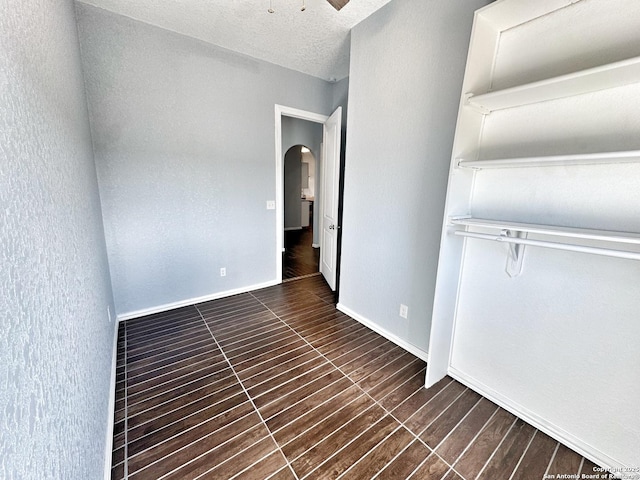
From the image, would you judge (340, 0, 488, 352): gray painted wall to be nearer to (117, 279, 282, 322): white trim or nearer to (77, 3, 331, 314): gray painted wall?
(77, 3, 331, 314): gray painted wall

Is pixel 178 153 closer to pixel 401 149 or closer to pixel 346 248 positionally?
pixel 346 248

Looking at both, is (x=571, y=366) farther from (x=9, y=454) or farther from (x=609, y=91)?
(x=9, y=454)

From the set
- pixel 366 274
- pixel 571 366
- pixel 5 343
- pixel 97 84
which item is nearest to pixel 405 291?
pixel 366 274

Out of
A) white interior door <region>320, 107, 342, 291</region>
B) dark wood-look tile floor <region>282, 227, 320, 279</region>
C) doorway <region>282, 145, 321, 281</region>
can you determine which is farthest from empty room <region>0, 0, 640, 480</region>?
doorway <region>282, 145, 321, 281</region>

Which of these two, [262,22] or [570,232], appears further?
[262,22]

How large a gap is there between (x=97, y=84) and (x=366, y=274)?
Answer: 296 cm

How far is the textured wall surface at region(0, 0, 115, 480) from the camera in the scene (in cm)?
56

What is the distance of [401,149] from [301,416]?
2054 millimetres

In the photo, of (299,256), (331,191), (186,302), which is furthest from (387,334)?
(299,256)

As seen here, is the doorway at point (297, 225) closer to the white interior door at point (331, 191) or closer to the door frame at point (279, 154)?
the door frame at point (279, 154)

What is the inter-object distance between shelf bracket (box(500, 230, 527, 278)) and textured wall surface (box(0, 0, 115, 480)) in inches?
79.2

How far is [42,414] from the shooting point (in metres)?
0.66

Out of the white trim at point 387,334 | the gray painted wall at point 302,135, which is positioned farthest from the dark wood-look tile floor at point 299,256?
the white trim at point 387,334

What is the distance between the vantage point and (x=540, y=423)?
156cm
